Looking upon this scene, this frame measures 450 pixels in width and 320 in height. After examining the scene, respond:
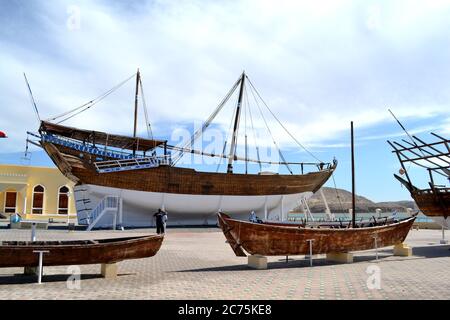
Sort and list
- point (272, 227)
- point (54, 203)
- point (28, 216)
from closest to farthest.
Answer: point (272, 227)
point (28, 216)
point (54, 203)

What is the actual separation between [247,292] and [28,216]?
31.6 m

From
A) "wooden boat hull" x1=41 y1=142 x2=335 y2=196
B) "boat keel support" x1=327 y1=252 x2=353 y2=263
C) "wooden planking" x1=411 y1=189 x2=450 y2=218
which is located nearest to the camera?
"boat keel support" x1=327 y1=252 x2=353 y2=263

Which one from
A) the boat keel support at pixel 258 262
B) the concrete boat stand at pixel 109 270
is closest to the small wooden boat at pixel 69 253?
the concrete boat stand at pixel 109 270

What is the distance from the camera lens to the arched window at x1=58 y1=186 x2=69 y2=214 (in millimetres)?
36484

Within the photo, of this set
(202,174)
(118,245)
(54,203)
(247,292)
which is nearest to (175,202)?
(202,174)

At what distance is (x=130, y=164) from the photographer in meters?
28.3

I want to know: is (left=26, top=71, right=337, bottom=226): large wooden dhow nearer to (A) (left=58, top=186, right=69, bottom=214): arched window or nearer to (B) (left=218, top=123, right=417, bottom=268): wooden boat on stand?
(A) (left=58, top=186, right=69, bottom=214): arched window

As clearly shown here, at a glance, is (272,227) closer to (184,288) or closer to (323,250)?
(323,250)

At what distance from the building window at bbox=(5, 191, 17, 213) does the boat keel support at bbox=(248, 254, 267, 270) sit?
30.3m

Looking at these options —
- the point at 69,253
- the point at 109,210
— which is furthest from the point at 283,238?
the point at 109,210

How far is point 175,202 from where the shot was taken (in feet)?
101

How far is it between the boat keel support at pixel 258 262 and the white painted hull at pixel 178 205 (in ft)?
61.5

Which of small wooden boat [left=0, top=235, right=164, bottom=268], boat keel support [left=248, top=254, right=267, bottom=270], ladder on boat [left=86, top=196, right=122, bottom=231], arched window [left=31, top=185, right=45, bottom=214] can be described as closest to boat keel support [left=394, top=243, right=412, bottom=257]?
boat keel support [left=248, top=254, right=267, bottom=270]

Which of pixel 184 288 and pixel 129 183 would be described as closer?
pixel 184 288
